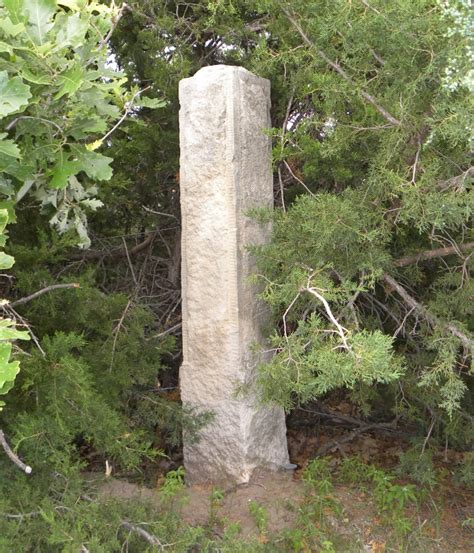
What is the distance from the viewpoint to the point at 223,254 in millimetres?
3543

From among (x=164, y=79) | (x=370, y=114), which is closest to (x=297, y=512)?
(x=370, y=114)

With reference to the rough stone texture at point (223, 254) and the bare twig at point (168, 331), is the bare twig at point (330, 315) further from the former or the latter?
the bare twig at point (168, 331)

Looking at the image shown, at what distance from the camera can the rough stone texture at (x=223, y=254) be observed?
3.52m

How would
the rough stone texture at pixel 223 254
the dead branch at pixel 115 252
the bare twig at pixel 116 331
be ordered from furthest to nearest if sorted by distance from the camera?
the dead branch at pixel 115 252, the bare twig at pixel 116 331, the rough stone texture at pixel 223 254

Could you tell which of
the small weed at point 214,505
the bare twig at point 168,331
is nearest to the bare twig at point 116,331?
the bare twig at point 168,331

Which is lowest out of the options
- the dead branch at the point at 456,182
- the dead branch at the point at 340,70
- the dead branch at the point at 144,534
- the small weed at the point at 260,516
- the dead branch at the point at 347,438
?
the dead branch at the point at 347,438

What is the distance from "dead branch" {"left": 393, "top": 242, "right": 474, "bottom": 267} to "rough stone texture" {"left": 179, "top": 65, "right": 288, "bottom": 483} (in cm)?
74

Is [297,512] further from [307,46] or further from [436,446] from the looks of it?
[307,46]

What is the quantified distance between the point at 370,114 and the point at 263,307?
3.74ft

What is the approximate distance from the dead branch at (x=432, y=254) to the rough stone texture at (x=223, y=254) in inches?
29.1

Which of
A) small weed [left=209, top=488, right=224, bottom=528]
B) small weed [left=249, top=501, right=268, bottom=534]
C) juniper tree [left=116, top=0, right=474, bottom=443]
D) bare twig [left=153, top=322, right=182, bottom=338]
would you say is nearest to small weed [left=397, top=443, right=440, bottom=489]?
juniper tree [left=116, top=0, right=474, bottom=443]

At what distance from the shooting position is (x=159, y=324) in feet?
15.4

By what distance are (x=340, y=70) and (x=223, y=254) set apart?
107 cm

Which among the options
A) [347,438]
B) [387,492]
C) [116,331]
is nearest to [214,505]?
[387,492]
